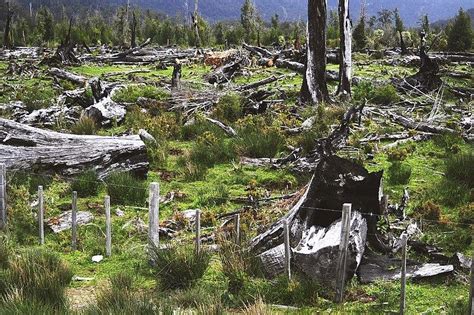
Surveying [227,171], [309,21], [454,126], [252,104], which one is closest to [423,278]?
[227,171]

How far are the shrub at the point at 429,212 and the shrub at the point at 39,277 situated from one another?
187 inches

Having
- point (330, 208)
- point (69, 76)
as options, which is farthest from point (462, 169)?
point (69, 76)

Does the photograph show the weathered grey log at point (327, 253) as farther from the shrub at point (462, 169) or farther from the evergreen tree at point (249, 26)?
the evergreen tree at point (249, 26)

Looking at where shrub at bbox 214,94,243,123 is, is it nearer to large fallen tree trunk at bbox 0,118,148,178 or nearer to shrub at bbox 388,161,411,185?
large fallen tree trunk at bbox 0,118,148,178

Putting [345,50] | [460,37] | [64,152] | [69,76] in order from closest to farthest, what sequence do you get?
1. [64,152]
2. [345,50]
3. [69,76]
4. [460,37]

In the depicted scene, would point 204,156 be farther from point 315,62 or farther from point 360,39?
point 360,39

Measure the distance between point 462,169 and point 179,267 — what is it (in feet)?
18.4

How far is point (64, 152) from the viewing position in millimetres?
9984

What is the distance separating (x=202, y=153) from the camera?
1154 centimetres

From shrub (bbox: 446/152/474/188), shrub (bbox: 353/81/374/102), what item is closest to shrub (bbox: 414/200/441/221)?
shrub (bbox: 446/152/474/188)

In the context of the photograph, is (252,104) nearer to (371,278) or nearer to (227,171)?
(227,171)

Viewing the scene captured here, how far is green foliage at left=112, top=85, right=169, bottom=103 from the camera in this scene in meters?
17.0

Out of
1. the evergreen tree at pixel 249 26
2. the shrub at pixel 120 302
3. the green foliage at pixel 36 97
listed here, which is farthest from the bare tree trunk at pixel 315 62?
the evergreen tree at pixel 249 26

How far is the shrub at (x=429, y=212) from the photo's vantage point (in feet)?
26.4
